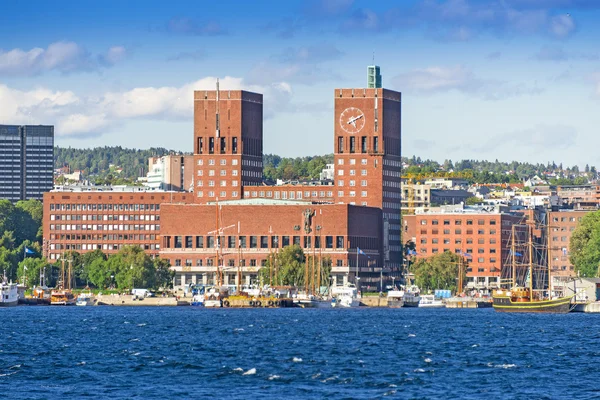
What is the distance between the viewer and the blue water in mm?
84312

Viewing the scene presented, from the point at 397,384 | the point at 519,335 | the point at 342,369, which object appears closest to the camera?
the point at 397,384

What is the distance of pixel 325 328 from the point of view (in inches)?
5999

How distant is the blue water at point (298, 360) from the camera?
84.3 meters

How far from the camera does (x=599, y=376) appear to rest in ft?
304

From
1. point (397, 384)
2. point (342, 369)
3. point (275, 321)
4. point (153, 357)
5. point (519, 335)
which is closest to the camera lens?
point (397, 384)

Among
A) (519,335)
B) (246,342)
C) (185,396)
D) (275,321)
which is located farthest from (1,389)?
(275,321)

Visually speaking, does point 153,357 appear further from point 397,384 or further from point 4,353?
point 397,384

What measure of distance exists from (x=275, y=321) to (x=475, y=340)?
4539 cm

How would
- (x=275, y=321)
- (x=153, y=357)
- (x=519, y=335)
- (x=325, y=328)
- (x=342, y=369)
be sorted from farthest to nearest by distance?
(x=275, y=321)
(x=325, y=328)
(x=519, y=335)
(x=153, y=357)
(x=342, y=369)

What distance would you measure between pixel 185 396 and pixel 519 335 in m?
61.6

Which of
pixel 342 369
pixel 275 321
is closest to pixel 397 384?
pixel 342 369

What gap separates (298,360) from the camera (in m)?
102

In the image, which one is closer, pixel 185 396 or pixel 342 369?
pixel 185 396

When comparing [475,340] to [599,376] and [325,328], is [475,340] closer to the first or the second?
[325,328]
